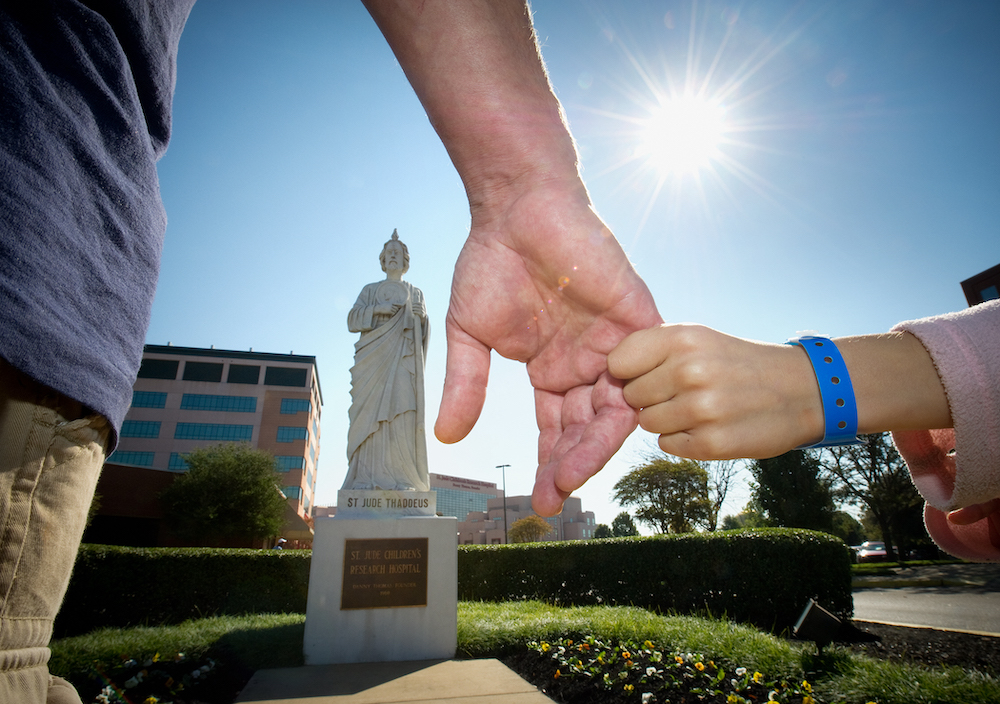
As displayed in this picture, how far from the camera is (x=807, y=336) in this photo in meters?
1.27

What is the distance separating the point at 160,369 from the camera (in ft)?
142

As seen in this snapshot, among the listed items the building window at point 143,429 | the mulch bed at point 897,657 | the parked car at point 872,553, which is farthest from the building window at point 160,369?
the parked car at point 872,553

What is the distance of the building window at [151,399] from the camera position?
41.8m

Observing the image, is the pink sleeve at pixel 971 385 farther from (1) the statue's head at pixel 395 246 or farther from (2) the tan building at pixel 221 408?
(2) the tan building at pixel 221 408

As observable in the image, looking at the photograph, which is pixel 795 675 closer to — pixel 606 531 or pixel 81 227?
pixel 81 227

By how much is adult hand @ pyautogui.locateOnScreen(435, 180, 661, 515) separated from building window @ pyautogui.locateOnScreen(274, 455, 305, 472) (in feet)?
153

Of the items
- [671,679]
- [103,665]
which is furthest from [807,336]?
[103,665]

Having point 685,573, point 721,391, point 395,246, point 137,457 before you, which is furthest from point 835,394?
point 137,457

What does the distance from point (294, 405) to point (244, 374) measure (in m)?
5.53

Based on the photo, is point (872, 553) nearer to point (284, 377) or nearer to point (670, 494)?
point (670, 494)

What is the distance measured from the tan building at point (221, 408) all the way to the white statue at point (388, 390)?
127 ft

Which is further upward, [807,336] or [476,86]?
[476,86]

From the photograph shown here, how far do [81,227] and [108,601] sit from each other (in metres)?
11.2

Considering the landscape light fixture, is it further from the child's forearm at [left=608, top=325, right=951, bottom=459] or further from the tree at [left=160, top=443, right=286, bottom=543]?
the tree at [left=160, top=443, right=286, bottom=543]
